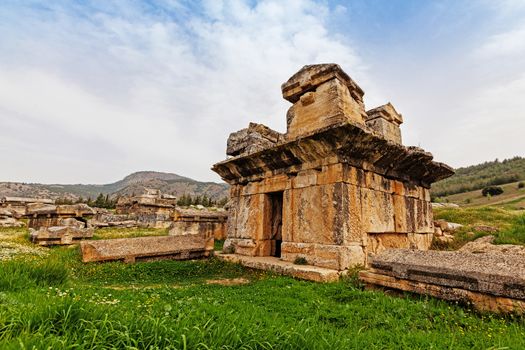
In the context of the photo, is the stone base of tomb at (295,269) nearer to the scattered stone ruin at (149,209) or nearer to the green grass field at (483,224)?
the green grass field at (483,224)

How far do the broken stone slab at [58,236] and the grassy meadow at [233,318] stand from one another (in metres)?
5.92

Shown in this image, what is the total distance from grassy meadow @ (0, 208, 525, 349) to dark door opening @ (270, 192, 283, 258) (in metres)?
2.03

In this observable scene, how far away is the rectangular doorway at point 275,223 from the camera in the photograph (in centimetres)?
745

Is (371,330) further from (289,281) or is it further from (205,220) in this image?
(205,220)

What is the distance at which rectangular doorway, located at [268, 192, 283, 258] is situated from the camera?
7449mm

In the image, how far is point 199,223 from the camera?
11133 millimetres

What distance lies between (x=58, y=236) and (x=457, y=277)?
11.9 metres

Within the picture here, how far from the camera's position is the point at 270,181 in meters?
7.18

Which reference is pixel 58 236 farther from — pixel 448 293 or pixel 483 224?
pixel 483 224

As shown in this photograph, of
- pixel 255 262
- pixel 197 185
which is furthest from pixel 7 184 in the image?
pixel 255 262

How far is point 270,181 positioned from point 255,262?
203 cm

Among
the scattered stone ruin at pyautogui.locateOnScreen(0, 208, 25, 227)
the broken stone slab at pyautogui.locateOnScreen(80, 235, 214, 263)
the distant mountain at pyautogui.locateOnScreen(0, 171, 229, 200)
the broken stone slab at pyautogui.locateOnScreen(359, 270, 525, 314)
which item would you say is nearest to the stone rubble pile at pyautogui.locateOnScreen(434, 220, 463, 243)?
the broken stone slab at pyautogui.locateOnScreen(359, 270, 525, 314)

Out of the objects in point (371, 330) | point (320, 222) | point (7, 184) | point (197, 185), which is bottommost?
point (371, 330)

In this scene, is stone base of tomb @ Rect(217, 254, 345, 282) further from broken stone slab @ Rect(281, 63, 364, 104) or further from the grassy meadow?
broken stone slab @ Rect(281, 63, 364, 104)
